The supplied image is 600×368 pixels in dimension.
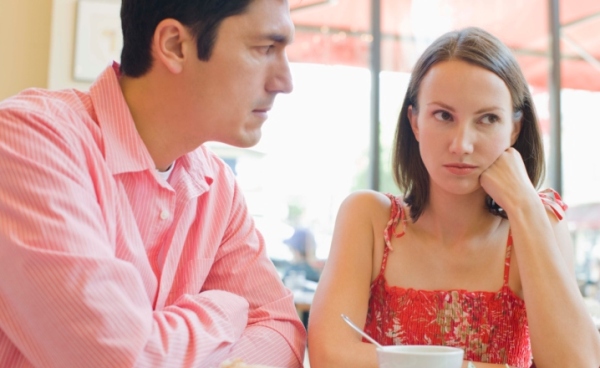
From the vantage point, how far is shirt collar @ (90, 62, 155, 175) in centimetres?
122

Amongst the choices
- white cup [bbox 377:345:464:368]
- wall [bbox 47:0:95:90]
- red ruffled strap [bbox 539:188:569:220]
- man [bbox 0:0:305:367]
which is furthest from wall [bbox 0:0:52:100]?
white cup [bbox 377:345:464:368]

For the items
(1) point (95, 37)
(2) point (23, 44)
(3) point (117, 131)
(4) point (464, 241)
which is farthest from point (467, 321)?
(2) point (23, 44)

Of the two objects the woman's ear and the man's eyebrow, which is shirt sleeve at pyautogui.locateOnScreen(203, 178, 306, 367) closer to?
the man's eyebrow

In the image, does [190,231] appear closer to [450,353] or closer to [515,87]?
[450,353]

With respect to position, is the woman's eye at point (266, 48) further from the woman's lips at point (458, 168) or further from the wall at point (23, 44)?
the wall at point (23, 44)

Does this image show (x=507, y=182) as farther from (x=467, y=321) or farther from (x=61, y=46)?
(x=61, y=46)

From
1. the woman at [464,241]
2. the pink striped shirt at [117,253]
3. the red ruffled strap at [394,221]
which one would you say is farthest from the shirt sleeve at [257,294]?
the red ruffled strap at [394,221]

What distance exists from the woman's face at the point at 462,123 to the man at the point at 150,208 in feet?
1.36

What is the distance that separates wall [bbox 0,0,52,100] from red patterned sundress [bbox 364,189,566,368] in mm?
1887

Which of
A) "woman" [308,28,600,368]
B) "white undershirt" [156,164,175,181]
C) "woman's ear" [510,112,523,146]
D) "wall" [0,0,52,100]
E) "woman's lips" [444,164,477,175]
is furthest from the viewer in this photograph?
"wall" [0,0,52,100]

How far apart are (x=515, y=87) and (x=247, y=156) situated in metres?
4.12

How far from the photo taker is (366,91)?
221 inches

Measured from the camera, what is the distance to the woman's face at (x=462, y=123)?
5.12ft

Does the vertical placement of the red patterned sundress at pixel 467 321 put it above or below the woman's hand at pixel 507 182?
below
